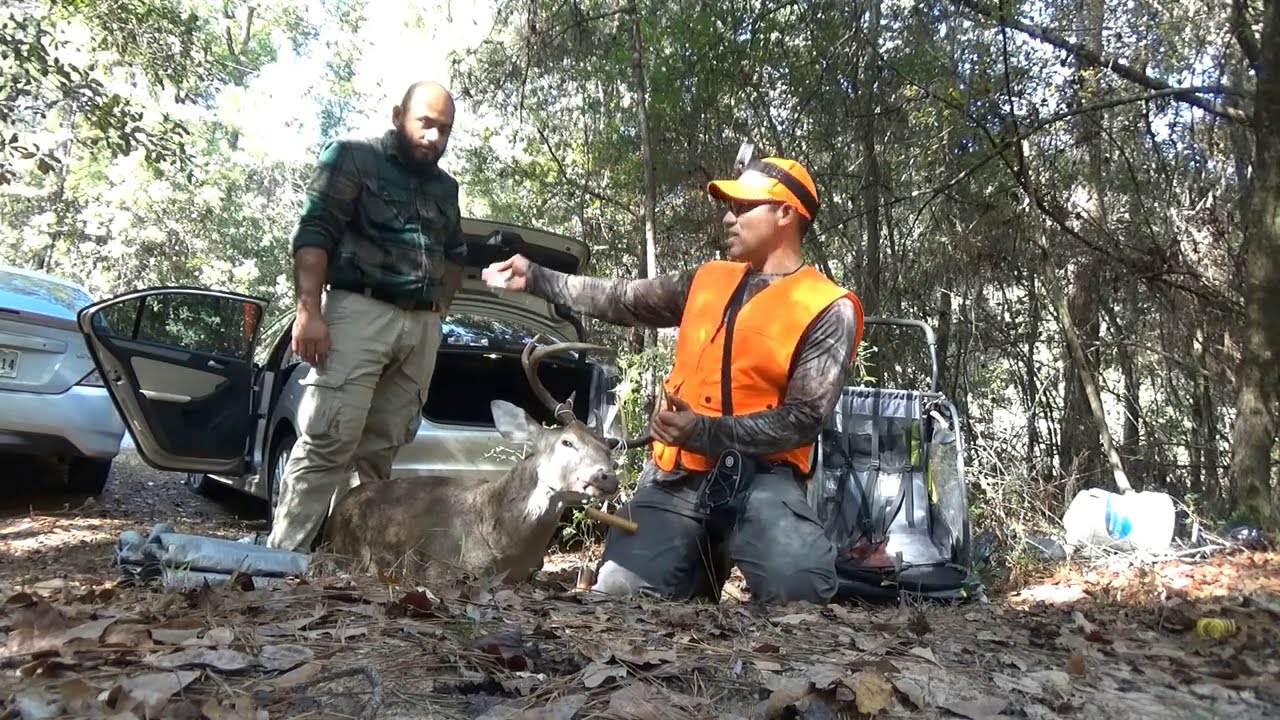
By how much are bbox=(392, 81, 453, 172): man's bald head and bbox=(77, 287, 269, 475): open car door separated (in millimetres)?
1982

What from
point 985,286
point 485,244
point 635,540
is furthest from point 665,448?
point 985,286

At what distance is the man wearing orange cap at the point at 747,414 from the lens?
13.4 ft

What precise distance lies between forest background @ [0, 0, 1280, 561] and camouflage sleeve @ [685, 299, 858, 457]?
235cm

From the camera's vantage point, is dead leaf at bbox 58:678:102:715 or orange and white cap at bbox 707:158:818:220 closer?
dead leaf at bbox 58:678:102:715

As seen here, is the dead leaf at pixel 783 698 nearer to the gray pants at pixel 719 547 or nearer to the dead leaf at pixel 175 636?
the dead leaf at pixel 175 636

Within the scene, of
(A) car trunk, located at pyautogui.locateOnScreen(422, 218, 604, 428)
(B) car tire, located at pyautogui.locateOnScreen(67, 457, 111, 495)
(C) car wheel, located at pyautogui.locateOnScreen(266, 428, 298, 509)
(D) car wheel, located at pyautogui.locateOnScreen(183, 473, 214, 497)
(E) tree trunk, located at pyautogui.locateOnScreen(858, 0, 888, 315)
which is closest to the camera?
(A) car trunk, located at pyautogui.locateOnScreen(422, 218, 604, 428)

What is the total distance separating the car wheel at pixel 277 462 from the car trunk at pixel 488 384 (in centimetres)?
89

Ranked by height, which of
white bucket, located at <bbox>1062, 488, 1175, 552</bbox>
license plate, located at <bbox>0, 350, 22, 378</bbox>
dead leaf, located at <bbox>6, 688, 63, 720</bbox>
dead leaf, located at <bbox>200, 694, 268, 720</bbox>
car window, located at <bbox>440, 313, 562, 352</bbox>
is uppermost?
car window, located at <bbox>440, 313, 562, 352</bbox>

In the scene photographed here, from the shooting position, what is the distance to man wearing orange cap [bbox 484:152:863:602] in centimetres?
408

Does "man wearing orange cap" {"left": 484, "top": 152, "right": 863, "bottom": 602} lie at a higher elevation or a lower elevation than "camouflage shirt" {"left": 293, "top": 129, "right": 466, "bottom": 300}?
lower

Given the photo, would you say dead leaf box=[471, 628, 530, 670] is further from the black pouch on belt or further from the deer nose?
the deer nose

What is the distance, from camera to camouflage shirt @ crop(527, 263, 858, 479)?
4.07m

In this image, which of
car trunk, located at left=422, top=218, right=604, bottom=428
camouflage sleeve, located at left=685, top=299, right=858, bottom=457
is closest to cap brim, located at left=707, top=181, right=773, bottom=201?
camouflage sleeve, located at left=685, top=299, right=858, bottom=457

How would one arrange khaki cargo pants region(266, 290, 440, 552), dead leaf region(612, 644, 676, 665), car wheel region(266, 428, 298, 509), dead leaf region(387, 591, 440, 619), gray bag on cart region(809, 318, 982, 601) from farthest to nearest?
1. car wheel region(266, 428, 298, 509)
2. gray bag on cart region(809, 318, 982, 601)
3. khaki cargo pants region(266, 290, 440, 552)
4. dead leaf region(387, 591, 440, 619)
5. dead leaf region(612, 644, 676, 665)
